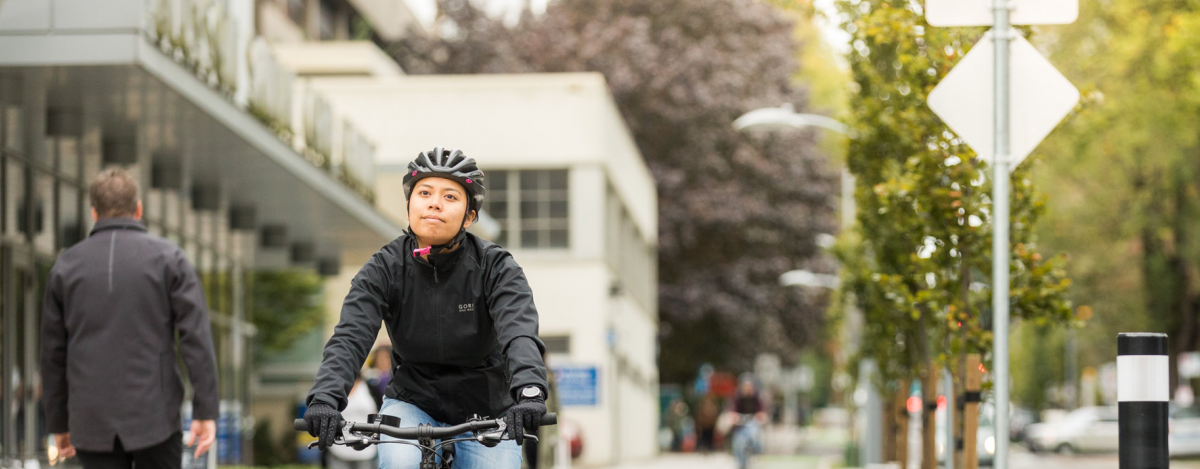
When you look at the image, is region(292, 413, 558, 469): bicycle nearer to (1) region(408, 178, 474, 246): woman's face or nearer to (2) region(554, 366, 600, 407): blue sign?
(1) region(408, 178, 474, 246): woman's face

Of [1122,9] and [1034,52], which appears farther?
[1122,9]

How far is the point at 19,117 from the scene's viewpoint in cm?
1158

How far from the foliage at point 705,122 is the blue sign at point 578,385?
12.3 m

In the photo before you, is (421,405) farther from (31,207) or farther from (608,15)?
(608,15)

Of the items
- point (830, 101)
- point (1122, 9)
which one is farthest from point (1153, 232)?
point (830, 101)

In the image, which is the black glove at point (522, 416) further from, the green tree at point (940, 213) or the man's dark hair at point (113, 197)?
the green tree at point (940, 213)

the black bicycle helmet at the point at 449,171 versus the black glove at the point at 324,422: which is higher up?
the black bicycle helmet at the point at 449,171

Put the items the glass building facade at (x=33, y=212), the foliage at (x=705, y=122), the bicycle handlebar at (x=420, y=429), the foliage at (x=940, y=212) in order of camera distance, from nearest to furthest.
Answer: the bicycle handlebar at (x=420, y=429)
the foliage at (x=940, y=212)
the glass building facade at (x=33, y=212)
the foliage at (x=705, y=122)

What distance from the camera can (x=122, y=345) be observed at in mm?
5352

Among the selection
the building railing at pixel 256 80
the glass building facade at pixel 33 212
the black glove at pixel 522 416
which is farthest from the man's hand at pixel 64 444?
the glass building facade at pixel 33 212

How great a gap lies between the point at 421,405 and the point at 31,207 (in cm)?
1058

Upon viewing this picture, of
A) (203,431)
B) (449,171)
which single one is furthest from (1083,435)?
(449,171)

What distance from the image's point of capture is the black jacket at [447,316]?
4.24 m

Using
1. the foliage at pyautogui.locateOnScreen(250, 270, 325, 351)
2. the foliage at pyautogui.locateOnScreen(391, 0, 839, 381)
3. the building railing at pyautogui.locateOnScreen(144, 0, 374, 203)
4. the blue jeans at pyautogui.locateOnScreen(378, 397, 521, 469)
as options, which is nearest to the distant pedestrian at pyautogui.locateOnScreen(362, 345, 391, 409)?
the building railing at pyautogui.locateOnScreen(144, 0, 374, 203)
